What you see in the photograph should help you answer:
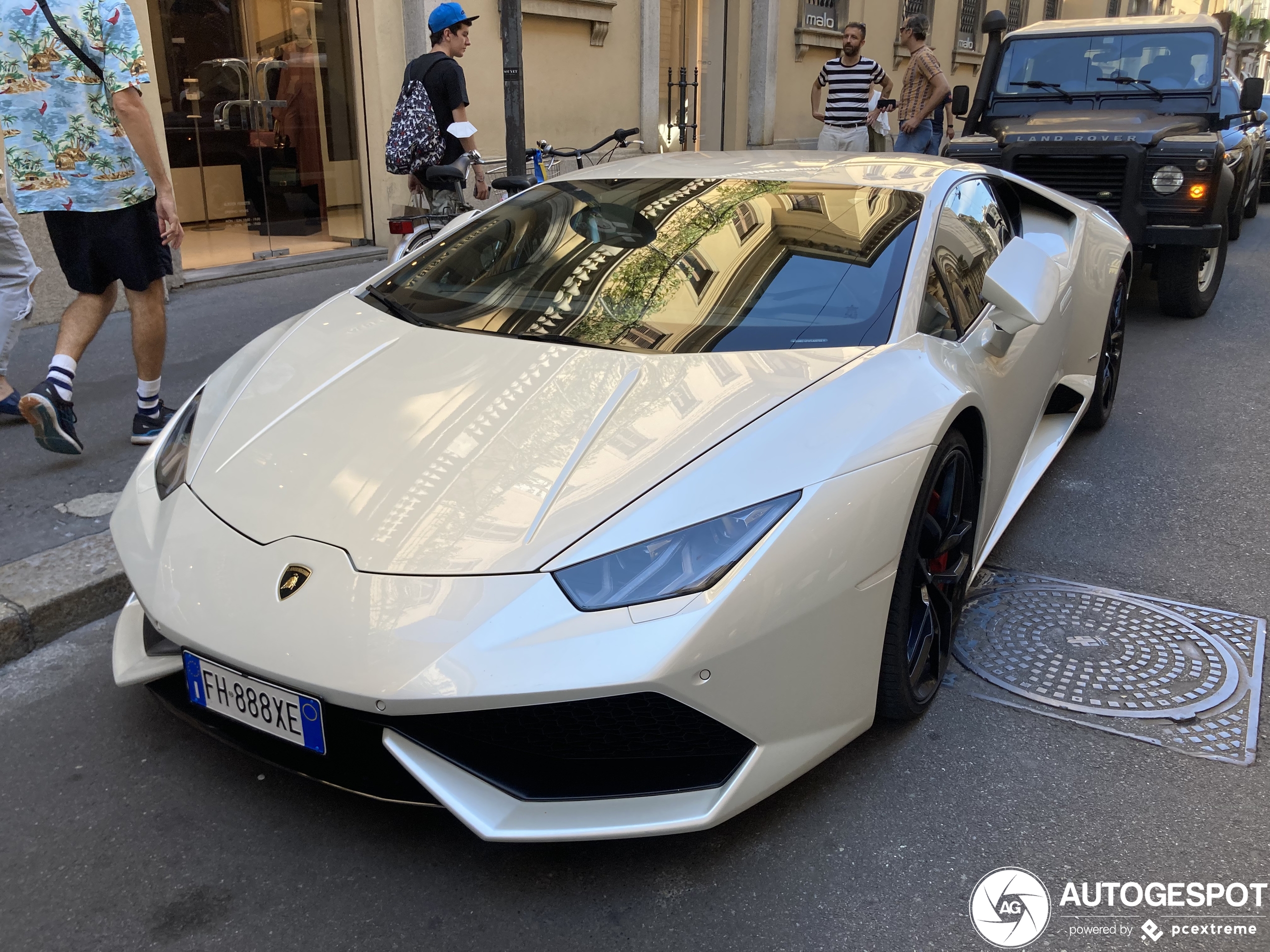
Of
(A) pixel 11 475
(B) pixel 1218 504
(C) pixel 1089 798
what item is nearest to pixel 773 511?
(C) pixel 1089 798

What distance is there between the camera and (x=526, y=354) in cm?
264

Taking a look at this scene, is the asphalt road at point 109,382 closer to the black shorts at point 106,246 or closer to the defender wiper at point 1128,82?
the black shorts at point 106,246

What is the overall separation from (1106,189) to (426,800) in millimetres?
6346

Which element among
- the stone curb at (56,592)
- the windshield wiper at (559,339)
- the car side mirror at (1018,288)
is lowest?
the stone curb at (56,592)

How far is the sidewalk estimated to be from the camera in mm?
3074

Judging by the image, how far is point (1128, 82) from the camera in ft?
24.3

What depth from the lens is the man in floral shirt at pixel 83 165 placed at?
13.0ft

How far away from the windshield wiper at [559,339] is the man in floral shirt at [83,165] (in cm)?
212

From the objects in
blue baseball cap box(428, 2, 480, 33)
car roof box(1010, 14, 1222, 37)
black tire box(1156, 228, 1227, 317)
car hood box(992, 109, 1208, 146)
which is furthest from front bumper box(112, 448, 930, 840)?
car roof box(1010, 14, 1222, 37)

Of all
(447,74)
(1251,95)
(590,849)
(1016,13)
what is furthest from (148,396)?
(1016,13)

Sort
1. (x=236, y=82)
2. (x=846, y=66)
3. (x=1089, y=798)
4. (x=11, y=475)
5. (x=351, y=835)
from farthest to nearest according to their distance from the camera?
(x=846, y=66) → (x=236, y=82) → (x=11, y=475) → (x=1089, y=798) → (x=351, y=835)

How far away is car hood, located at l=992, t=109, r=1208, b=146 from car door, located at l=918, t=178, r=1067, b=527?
3.63 meters

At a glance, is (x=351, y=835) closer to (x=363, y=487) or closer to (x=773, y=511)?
(x=363, y=487)

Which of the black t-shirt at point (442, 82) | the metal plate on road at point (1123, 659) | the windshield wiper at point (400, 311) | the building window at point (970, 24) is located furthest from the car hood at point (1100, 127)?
the building window at point (970, 24)
